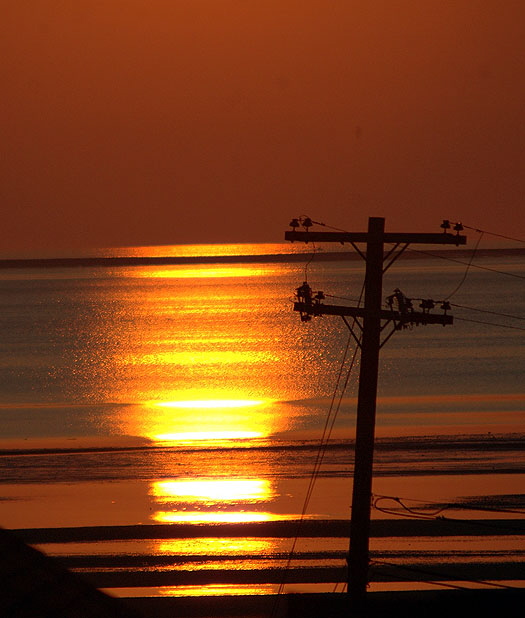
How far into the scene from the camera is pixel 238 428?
152 ft

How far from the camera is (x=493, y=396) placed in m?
56.0

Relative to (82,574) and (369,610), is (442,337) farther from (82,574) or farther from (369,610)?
(369,610)

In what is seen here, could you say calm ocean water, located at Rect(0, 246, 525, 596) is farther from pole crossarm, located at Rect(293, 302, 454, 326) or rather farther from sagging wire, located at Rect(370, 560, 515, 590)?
pole crossarm, located at Rect(293, 302, 454, 326)

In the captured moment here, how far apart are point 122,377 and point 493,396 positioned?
3066 cm

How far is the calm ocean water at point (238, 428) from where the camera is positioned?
96.3ft

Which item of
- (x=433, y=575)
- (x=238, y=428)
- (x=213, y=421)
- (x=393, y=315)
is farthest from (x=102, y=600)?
(x=213, y=421)

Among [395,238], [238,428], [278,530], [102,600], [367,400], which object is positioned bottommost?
[102,600]

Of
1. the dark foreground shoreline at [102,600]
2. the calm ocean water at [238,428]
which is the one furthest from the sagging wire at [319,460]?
the dark foreground shoreline at [102,600]

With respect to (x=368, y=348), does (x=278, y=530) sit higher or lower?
higher

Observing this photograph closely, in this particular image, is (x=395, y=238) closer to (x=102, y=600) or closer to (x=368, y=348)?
(x=368, y=348)

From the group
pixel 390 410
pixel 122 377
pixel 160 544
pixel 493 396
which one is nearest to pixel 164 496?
pixel 160 544

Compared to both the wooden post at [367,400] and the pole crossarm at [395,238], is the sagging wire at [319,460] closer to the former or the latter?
the wooden post at [367,400]

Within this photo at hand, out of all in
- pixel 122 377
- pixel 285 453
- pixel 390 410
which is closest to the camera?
pixel 285 453

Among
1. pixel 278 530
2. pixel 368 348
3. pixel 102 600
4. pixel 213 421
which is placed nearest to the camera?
pixel 102 600
